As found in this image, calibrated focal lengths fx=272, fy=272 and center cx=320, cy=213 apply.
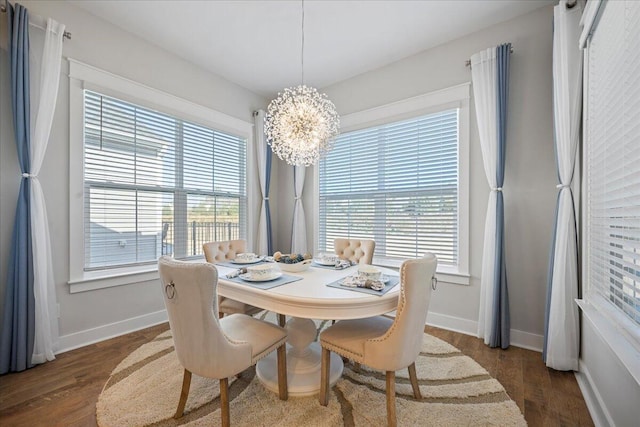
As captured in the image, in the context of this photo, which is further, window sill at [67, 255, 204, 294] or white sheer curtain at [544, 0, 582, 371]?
window sill at [67, 255, 204, 294]

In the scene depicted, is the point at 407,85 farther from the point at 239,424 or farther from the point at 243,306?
the point at 239,424

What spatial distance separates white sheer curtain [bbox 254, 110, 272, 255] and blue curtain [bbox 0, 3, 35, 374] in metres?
2.32

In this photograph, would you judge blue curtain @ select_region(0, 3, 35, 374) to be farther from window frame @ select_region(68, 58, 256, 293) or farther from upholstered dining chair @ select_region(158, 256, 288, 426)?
upholstered dining chair @ select_region(158, 256, 288, 426)

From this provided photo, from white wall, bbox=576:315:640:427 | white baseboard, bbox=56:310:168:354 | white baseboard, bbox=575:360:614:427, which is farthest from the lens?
white baseboard, bbox=56:310:168:354

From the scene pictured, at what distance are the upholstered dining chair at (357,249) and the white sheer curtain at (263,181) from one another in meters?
1.56

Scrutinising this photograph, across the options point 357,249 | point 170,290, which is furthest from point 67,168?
point 357,249

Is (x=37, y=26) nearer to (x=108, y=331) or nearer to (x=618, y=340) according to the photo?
(x=108, y=331)

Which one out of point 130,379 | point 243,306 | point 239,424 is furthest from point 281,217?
point 239,424

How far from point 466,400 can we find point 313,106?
2.28 m

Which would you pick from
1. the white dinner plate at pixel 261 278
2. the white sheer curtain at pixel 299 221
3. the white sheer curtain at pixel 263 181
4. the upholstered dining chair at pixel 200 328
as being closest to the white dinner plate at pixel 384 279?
the white dinner plate at pixel 261 278

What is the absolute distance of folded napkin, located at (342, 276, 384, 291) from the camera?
5.10ft

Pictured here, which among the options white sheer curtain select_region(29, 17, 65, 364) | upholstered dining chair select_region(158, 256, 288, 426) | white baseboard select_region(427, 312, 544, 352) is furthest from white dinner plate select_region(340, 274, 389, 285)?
white sheer curtain select_region(29, 17, 65, 364)

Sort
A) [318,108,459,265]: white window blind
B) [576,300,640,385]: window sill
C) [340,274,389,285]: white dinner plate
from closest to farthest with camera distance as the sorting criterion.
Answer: [576,300,640,385]: window sill < [340,274,389,285]: white dinner plate < [318,108,459,265]: white window blind

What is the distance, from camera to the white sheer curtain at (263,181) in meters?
3.96
